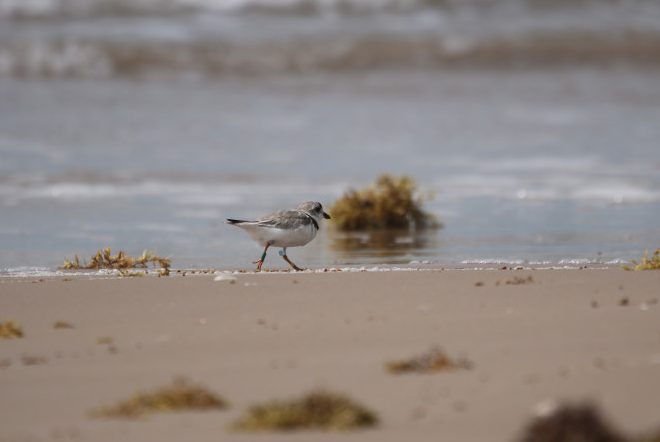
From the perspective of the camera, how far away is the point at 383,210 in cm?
1162

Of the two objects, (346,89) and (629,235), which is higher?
(346,89)

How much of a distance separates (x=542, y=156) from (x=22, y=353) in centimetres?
1074

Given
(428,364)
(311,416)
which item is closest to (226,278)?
(428,364)

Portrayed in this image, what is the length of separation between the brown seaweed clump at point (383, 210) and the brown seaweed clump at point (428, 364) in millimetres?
5861

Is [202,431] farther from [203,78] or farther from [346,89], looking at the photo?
[203,78]

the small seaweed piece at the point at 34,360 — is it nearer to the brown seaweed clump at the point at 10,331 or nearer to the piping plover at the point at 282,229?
the brown seaweed clump at the point at 10,331

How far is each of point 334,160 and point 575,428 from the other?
457 inches

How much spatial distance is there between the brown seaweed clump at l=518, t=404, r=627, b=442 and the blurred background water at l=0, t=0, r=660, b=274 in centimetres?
467

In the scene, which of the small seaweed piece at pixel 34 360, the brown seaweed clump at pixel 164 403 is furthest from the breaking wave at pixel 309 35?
the brown seaweed clump at pixel 164 403

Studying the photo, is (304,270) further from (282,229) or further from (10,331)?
(10,331)

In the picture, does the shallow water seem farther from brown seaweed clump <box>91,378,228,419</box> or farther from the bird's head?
brown seaweed clump <box>91,378,228,419</box>

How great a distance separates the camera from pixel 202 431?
4.83 metres

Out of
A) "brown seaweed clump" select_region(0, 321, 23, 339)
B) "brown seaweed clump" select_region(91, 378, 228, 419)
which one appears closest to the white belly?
"brown seaweed clump" select_region(0, 321, 23, 339)

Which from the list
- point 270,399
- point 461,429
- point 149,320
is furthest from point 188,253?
point 461,429
